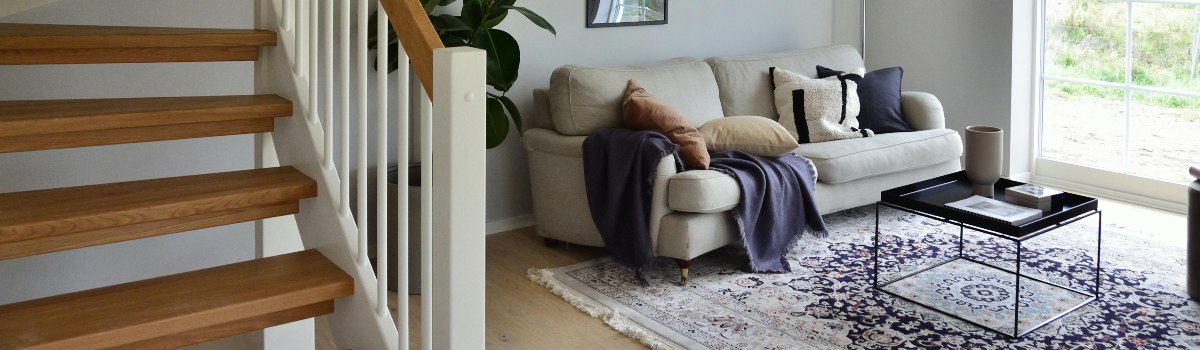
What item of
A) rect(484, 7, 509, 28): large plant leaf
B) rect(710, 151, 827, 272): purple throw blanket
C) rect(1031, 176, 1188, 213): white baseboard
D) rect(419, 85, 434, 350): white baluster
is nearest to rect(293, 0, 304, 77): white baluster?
rect(419, 85, 434, 350): white baluster

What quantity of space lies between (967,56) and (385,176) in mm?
4318

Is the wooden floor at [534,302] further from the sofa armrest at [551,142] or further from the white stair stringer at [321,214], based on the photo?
the white stair stringer at [321,214]

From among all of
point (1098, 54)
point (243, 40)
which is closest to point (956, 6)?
point (1098, 54)

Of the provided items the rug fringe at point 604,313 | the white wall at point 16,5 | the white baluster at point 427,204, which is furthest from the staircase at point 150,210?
the rug fringe at point 604,313

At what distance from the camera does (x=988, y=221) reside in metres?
3.63

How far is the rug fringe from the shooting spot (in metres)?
3.50

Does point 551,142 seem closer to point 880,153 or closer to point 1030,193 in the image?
point 880,153

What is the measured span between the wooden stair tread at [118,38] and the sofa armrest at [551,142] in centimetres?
176

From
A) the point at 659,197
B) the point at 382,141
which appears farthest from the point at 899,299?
the point at 382,141

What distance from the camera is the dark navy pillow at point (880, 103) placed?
5.25 metres

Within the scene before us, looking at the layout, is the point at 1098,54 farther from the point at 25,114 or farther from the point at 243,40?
the point at 25,114

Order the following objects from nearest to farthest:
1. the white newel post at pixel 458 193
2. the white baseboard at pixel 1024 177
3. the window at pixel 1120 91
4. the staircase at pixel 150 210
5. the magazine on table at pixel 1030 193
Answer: the white newel post at pixel 458 193 < the staircase at pixel 150 210 < the magazine on table at pixel 1030 193 < the window at pixel 1120 91 < the white baseboard at pixel 1024 177

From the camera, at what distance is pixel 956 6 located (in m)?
5.82

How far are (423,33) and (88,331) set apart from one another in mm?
821
